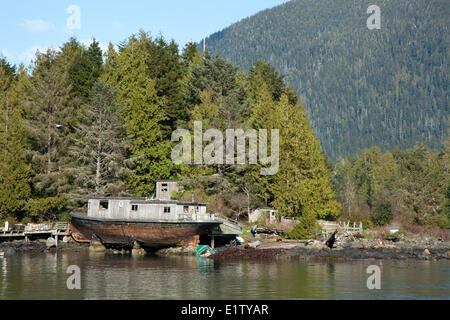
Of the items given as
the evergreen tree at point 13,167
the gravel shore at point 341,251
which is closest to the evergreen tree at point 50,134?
the evergreen tree at point 13,167

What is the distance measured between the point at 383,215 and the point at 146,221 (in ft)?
103

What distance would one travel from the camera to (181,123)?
7331 cm

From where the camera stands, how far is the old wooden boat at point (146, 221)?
51.3 metres

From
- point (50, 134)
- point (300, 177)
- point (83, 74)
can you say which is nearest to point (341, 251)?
point (300, 177)

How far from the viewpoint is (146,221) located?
51.1 m

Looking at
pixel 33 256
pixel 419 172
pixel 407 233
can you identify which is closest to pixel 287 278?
pixel 33 256

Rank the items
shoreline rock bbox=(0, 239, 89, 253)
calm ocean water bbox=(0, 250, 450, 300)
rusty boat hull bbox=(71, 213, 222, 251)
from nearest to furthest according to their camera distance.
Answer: calm ocean water bbox=(0, 250, 450, 300) → rusty boat hull bbox=(71, 213, 222, 251) → shoreline rock bbox=(0, 239, 89, 253)

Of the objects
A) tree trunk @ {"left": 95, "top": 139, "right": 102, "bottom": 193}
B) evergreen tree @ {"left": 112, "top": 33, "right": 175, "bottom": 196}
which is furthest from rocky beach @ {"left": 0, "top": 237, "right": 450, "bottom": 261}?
evergreen tree @ {"left": 112, "top": 33, "right": 175, "bottom": 196}

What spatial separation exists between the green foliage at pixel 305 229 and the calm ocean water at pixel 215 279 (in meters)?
8.60

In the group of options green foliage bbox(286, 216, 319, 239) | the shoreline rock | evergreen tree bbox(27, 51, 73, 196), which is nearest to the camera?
green foliage bbox(286, 216, 319, 239)

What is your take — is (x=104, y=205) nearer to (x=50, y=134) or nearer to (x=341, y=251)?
(x=50, y=134)

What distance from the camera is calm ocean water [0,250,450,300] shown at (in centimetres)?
3106

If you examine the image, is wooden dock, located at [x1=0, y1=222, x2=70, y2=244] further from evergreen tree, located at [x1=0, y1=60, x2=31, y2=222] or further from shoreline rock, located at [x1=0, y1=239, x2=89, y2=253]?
evergreen tree, located at [x1=0, y1=60, x2=31, y2=222]

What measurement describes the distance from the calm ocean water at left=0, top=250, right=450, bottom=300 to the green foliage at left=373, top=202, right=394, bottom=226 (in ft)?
67.0
